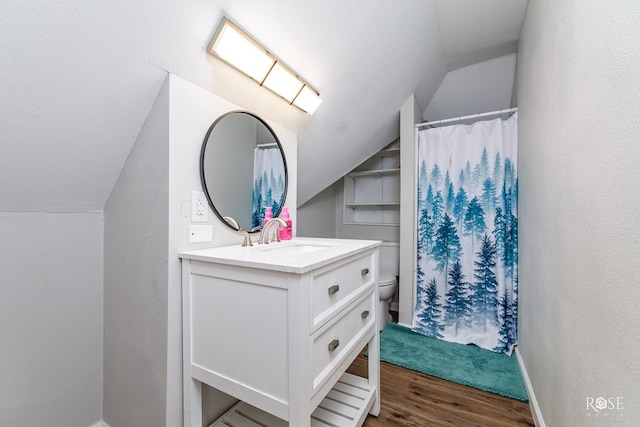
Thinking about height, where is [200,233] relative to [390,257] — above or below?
above

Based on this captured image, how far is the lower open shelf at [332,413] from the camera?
1229 mm

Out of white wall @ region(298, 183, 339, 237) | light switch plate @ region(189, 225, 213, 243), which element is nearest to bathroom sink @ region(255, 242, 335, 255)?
light switch plate @ region(189, 225, 213, 243)

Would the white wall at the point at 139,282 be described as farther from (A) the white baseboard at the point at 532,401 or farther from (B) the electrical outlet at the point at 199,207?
(A) the white baseboard at the point at 532,401

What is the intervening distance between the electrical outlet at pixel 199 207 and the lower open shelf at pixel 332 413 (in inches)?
35.4

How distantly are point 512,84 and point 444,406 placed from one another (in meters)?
2.66

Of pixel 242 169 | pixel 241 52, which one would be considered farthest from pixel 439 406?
pixel 241 52

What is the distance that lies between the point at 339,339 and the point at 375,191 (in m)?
2.42

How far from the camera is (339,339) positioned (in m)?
1.12

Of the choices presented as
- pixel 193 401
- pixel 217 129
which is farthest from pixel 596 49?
pixel 193 401

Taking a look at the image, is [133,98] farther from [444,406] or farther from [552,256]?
[444,406]

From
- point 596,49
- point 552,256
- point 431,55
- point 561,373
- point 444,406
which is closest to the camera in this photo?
point 596,49

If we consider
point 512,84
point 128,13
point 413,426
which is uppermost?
point 512,84

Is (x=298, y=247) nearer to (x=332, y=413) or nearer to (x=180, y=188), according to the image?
(x=180, y=188)

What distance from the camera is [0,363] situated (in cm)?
109
